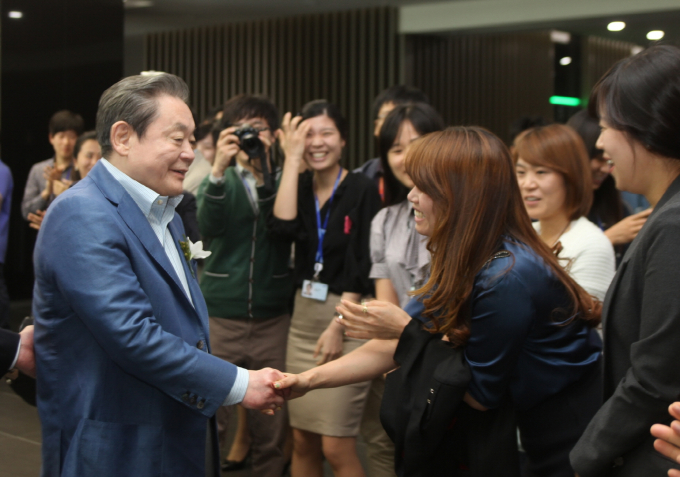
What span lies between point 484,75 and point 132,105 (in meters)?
8.33

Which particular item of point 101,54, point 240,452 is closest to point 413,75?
point 101,54

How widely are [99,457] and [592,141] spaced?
2.60 meters

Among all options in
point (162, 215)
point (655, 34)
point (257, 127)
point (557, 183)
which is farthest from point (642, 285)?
point (655, 34)

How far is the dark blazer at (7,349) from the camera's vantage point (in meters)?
1.81

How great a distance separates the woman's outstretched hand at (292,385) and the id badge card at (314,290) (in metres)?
0.74

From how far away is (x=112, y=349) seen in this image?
1.55 meters

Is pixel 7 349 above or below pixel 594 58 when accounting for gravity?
below

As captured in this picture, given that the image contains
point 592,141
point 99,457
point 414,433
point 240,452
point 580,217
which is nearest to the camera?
point 99,457

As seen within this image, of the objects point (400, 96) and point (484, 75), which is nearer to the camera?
point (400, 96)

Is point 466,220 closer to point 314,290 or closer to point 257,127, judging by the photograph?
point 314,290

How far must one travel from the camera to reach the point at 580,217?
8.55ft

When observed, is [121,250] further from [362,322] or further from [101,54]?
[101,54]

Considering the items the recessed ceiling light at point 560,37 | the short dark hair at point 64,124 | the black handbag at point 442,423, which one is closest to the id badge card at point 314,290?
the black handbag at point 442,423

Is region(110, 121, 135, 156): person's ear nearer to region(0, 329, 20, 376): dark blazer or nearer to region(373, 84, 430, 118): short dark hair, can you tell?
region(0, 329, 20, 376): dark blazer
